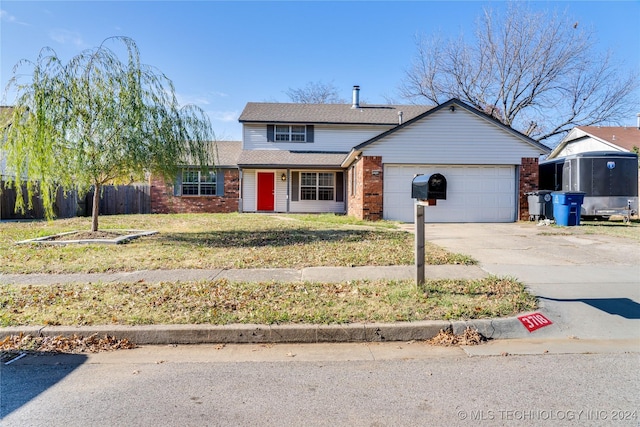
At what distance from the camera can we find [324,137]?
23.6 meters

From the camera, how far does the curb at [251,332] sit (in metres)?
4.50

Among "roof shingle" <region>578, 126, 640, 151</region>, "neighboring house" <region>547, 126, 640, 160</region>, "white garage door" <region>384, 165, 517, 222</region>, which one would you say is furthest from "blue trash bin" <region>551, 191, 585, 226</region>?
"roof shingle" <region>578, 126, 640, 151</region>

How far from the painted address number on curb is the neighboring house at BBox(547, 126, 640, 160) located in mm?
22808

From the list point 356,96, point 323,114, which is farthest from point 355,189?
point 356,96

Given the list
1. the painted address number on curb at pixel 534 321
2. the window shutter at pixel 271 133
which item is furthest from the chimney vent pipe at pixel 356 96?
the painted address number on curb at pixel 534 321

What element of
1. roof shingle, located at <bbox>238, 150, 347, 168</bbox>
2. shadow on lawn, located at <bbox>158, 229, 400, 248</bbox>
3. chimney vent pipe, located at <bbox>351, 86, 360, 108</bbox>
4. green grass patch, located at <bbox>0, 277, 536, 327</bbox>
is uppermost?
chimney vent pipe, located at <bbox>351, 86, 360, 108</bbox>

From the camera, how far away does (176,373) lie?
12.2 ft

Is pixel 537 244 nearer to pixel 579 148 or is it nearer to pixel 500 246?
pixel 500 246

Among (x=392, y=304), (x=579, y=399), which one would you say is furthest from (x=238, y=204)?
(x=579, y=399)

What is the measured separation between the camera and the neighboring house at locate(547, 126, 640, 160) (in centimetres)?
2350

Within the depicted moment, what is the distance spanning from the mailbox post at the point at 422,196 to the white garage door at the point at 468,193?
10.9 m

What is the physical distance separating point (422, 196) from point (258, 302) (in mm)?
2586

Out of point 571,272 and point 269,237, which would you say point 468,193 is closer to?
point 269,237

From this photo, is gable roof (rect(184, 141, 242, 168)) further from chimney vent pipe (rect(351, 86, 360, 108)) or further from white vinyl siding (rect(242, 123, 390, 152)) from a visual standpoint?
chimney vent pipe (rect(351, 86, 360, 108))
